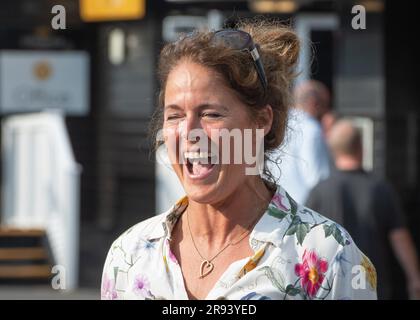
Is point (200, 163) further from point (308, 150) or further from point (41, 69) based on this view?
point (41, 69)

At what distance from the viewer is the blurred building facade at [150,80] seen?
7832 millimetres

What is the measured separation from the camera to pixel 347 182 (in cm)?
557

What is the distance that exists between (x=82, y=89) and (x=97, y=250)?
1365 mm

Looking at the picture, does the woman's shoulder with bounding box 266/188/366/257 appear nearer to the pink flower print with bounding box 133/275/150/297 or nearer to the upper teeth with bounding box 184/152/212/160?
the upper teeth with bounding box 184/152/212/160

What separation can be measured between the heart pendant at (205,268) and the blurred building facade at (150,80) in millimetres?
5121

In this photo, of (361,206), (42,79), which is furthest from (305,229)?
(42,79)

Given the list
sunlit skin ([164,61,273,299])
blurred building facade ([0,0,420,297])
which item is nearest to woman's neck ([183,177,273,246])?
sunlit skin ([164,61,273,299])

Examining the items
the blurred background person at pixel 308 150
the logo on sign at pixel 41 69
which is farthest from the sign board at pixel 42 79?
the blurred background person at pixel 308 150

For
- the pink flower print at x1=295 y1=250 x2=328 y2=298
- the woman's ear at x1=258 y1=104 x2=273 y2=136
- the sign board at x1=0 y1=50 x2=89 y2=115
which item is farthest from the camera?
the sign board at x1=0 y1=50 x2=89 y2=115

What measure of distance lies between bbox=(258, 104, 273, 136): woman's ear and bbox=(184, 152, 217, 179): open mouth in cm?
20

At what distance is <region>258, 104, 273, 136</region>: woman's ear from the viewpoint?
2633 mm

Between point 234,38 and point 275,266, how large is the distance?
56 cm
